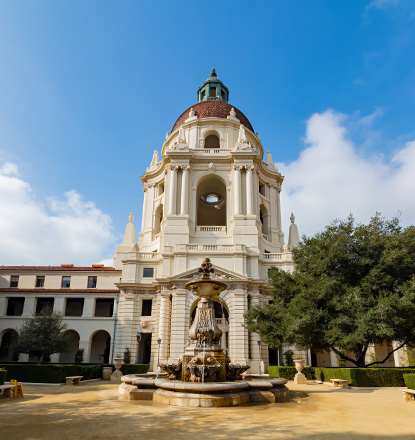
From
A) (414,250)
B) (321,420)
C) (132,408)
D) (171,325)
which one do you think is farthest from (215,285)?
(171,325)

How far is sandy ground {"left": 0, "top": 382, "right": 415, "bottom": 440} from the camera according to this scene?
948cm

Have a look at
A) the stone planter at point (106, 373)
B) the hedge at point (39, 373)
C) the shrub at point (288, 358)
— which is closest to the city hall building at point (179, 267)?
the shrub at point (288, 358)

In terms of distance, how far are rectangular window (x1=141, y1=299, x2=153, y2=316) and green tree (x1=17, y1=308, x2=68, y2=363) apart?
10170 mm

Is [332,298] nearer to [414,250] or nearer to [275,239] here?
[414,250]

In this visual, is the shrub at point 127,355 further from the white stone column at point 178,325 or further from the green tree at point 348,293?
the green tree at point 348,293

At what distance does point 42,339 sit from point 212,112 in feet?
122

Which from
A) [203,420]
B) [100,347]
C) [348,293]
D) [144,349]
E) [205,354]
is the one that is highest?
[348,293]

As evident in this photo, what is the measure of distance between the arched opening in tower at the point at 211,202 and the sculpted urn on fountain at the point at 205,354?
31201 mm

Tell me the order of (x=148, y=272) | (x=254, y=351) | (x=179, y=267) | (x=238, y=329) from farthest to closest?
(x=148, y=272) < (x=179, y=267) < (x=254, y=351) < (x=238, y=329)

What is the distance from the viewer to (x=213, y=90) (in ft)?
204

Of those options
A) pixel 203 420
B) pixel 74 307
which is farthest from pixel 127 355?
pixel 203 420

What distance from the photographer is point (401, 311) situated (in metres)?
22.1

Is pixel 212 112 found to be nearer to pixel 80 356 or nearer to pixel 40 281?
pixel 40 281

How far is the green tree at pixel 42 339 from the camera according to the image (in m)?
30.6
